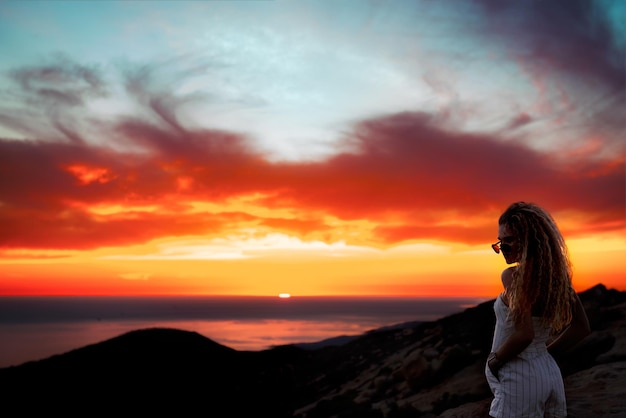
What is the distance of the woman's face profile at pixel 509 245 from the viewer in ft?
12.8

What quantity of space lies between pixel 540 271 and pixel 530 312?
304mm

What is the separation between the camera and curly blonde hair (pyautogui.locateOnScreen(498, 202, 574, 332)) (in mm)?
3668

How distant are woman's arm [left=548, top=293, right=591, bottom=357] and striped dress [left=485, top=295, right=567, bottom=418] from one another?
1.72ft

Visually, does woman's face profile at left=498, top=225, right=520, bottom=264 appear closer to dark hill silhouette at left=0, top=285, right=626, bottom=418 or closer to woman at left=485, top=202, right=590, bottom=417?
woman at left=485, top=202, right=590, bottom=417

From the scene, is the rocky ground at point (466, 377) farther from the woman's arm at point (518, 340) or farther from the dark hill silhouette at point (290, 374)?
the woman's arm at point (518, 340)

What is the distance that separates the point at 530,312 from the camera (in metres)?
3.69

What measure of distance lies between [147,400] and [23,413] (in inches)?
266

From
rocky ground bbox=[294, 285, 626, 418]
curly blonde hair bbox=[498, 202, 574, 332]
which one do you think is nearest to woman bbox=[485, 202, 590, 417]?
curly blonde hair bbox=[498, 202, 574, 332]

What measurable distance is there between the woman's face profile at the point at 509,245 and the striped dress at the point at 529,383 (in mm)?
330

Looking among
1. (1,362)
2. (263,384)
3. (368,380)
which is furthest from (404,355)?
(1,362)

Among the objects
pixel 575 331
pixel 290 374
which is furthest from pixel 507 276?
pixel 290 374

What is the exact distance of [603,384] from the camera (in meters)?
10.5

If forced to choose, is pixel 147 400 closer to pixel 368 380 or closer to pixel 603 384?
pixel 368 380

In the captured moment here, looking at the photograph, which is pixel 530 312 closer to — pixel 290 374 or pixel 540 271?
pixel 540 271
